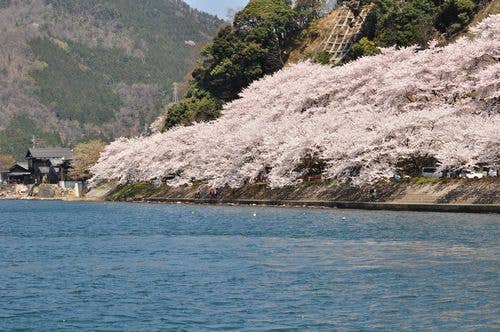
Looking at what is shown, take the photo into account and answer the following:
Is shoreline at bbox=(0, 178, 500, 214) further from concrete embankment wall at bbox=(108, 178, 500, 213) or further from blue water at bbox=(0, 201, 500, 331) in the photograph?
blue water at bbox=(0, 201, 500, 331)

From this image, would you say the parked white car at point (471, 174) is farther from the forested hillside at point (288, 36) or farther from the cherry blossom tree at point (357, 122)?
the forested hillside at point (288, 36)

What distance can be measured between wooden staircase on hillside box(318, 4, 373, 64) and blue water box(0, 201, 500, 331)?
62.3 meters

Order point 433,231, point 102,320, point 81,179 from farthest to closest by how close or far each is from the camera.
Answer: point 81,179 → point 433,231 → point 102,320

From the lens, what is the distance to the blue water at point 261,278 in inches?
→ 860

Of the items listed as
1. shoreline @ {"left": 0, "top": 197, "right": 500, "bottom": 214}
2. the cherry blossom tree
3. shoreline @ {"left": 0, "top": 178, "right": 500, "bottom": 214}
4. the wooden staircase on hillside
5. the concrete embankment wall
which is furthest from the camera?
the wooden staircase on hillside

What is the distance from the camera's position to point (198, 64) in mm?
124688

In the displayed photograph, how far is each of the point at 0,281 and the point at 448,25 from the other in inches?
2953

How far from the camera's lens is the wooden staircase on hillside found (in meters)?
109

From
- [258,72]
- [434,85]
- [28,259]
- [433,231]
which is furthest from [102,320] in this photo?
[258,72]

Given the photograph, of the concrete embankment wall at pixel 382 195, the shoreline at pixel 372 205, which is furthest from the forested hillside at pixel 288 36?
the shoreline at pixel 372 205

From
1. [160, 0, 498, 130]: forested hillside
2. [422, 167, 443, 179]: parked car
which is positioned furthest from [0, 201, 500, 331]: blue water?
[160, 0, 498, 130]: forested hillside

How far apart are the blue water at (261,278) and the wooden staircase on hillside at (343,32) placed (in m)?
62.3

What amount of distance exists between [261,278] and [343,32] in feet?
300

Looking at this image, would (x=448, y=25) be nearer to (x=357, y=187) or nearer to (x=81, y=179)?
(x=357, y=187)
